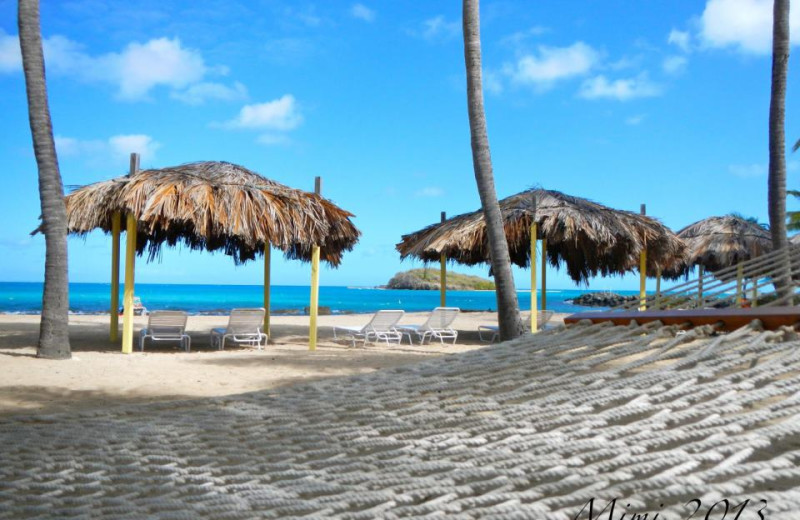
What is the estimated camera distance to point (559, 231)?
9078mm

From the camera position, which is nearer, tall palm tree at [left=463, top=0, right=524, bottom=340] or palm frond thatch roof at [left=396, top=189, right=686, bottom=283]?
tall palm tree at [left=463, top=0, right=524, bottom=340]

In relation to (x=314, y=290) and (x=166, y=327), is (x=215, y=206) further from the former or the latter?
(x=166, y=327)

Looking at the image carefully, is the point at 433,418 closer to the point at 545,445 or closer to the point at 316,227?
the point at 545,445

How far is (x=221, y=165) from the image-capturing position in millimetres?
8430

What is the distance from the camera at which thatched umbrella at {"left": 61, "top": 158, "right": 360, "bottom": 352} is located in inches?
273

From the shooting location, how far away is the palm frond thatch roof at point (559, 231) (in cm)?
904

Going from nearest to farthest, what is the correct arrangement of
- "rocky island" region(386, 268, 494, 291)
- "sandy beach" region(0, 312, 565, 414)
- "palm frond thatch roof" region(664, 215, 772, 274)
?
"sandy beach" region(0, 312, 565, 414) < "palm frond thatch roof" region(664, 215, 772, 274) < "rocky island" region(386, 268, 494, 291)

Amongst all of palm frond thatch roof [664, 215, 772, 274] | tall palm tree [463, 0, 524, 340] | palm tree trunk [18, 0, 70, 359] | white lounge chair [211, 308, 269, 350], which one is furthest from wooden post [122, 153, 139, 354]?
palm frond thatch roof [664, 215, 772, 274]

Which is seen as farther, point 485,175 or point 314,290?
point 314,290

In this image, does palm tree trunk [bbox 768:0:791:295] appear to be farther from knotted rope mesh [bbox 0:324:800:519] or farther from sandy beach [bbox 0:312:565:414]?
knotted rope mesh [bbox 0:324:800:519]

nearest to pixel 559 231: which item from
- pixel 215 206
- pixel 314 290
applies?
pixel 314 290

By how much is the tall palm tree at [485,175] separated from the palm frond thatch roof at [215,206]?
239 cm

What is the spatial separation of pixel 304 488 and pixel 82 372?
14.8 feet

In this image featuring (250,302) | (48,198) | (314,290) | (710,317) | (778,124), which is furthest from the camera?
(250,302)
